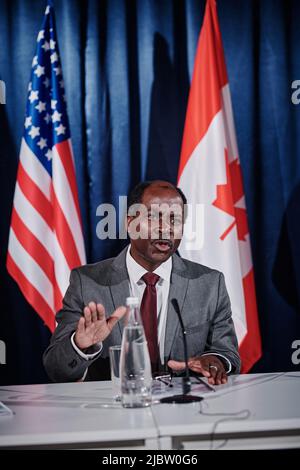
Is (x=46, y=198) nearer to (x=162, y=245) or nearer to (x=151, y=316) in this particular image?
(x=162, y=245)

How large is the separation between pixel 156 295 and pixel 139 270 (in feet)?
0.48

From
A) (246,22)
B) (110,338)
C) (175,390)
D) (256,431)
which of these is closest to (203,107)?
(246,22)

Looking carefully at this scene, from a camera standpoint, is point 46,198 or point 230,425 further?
point 46,198

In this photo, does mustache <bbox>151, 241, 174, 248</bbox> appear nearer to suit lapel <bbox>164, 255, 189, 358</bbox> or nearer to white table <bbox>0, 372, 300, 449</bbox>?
suit lapel <bbox>164, 255, 189, 358</bbox>

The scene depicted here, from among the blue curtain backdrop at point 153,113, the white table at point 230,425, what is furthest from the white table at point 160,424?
the blue curtain backdrop at point 153,113

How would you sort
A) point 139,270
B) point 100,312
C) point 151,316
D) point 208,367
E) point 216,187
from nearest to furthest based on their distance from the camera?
point 100,312, point 208,367, point 151,316, point 139,270, point 216,187

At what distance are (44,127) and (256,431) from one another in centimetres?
234

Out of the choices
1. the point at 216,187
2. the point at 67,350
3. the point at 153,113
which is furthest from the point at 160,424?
Result: the point at 153,113

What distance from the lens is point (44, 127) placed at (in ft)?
11.0

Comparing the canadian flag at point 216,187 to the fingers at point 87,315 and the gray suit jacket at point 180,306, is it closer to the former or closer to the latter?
the gray suit jacket at point 180,306

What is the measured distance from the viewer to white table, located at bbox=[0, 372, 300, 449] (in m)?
1.36

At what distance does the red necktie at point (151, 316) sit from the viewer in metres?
2.38

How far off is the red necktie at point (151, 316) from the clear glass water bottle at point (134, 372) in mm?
705

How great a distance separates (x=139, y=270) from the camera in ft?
8.26
